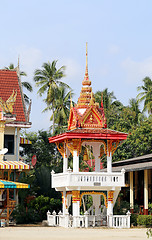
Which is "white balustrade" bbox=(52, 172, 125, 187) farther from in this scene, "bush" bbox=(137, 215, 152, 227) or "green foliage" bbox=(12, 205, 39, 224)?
"green foliage" bbox=(12, 205, 39, 224)

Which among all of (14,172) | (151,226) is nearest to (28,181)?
(14,172)

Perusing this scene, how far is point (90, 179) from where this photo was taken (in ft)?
98.6

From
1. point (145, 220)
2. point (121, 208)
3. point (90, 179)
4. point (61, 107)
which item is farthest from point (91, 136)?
point (61, 107)

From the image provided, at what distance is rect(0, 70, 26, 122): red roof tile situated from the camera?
124 feet

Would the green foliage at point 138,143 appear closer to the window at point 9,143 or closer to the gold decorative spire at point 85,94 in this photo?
the window at point 9,143

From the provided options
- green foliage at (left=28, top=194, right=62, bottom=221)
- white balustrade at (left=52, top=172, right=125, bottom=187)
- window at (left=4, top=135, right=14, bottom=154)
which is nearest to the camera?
white balustrade at (left=52, top=172, right=125, bottom=187)

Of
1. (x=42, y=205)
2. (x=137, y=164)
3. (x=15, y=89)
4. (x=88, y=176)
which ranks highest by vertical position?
(x=15, y=89)

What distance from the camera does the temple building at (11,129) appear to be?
114 feet

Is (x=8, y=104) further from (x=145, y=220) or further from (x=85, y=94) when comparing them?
(x=145, y=220)

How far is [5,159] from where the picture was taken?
35969mm

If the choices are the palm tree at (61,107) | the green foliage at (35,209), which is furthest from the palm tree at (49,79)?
the green foliage at (35,209)

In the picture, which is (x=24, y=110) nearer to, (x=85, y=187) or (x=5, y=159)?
(x=5, y=159)

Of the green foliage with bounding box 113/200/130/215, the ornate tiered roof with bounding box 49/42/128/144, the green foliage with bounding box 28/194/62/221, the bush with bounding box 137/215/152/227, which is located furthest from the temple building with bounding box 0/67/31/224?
the bush with bounding box 137/215/152/227

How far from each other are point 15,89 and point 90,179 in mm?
11863
